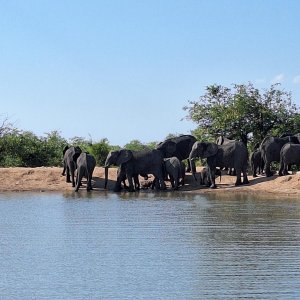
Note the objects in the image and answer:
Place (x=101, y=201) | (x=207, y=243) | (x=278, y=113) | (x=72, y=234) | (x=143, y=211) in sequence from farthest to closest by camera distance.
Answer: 1. (x=278, y=113)
2. (x=101, y=201)
3. (x=143, y=211)
4. (x=72, y=234)
5. (x=207, y=243)

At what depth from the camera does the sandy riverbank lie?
28375 mm

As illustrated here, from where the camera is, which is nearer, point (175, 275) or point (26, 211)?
point (175, 275)

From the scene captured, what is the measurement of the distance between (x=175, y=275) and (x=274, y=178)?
58.5ft

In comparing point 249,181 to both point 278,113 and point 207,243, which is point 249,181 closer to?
point 278,113

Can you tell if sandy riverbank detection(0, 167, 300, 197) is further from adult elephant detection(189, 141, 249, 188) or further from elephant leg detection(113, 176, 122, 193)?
elephant leg detection(113, 176, 122, 193)

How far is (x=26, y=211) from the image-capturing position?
2216 cm

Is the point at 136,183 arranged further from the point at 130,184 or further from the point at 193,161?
the point at 193,161

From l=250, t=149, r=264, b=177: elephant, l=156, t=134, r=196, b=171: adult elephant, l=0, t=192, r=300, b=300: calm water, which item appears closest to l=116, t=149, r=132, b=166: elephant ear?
l=156, t=134, r=196, b=171: adult elephant

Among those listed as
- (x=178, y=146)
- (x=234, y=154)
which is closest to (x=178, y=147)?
(x=178, y=146)

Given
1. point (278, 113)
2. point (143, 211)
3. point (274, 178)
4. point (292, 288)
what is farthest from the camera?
point (278, 113)

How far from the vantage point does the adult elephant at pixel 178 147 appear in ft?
108

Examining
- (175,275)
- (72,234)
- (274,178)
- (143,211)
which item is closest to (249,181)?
(274,178)

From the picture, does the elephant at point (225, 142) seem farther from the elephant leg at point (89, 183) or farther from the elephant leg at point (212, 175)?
the elephant leg at point (89, 183)

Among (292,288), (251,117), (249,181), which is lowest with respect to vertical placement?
(292,288)
